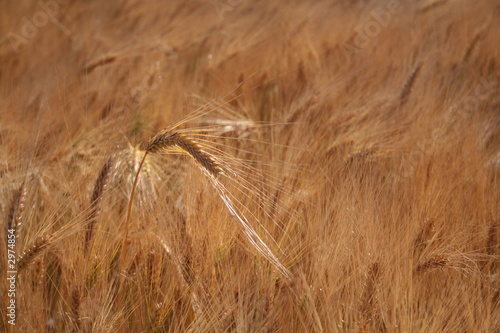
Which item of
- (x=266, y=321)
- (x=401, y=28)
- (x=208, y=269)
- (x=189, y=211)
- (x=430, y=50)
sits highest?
(x=401, y=28)

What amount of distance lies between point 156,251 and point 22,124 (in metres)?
0.67

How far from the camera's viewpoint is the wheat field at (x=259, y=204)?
42.0 inches

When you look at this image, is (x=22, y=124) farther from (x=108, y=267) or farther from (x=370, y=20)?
→ (x=370, y=20)

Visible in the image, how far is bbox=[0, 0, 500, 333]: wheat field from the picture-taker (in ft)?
3.50

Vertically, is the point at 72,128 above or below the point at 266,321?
above

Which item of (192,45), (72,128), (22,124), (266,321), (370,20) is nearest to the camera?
(266,321)

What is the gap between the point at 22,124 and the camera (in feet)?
5.04

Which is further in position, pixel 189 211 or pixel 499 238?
pixel 499 238

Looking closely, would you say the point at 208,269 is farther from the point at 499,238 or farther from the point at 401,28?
A: the point at 401,28

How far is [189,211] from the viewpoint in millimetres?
1164

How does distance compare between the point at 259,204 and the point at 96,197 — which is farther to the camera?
the point at 259,204

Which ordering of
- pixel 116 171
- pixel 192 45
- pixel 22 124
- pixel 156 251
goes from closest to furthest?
1. pixel 156 251
2. pixel 116 171
3. pixel 22 124
4. pixel 192 45

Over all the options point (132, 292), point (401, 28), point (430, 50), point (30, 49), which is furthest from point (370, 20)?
point (132, 292)

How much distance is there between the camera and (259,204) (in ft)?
4.25
